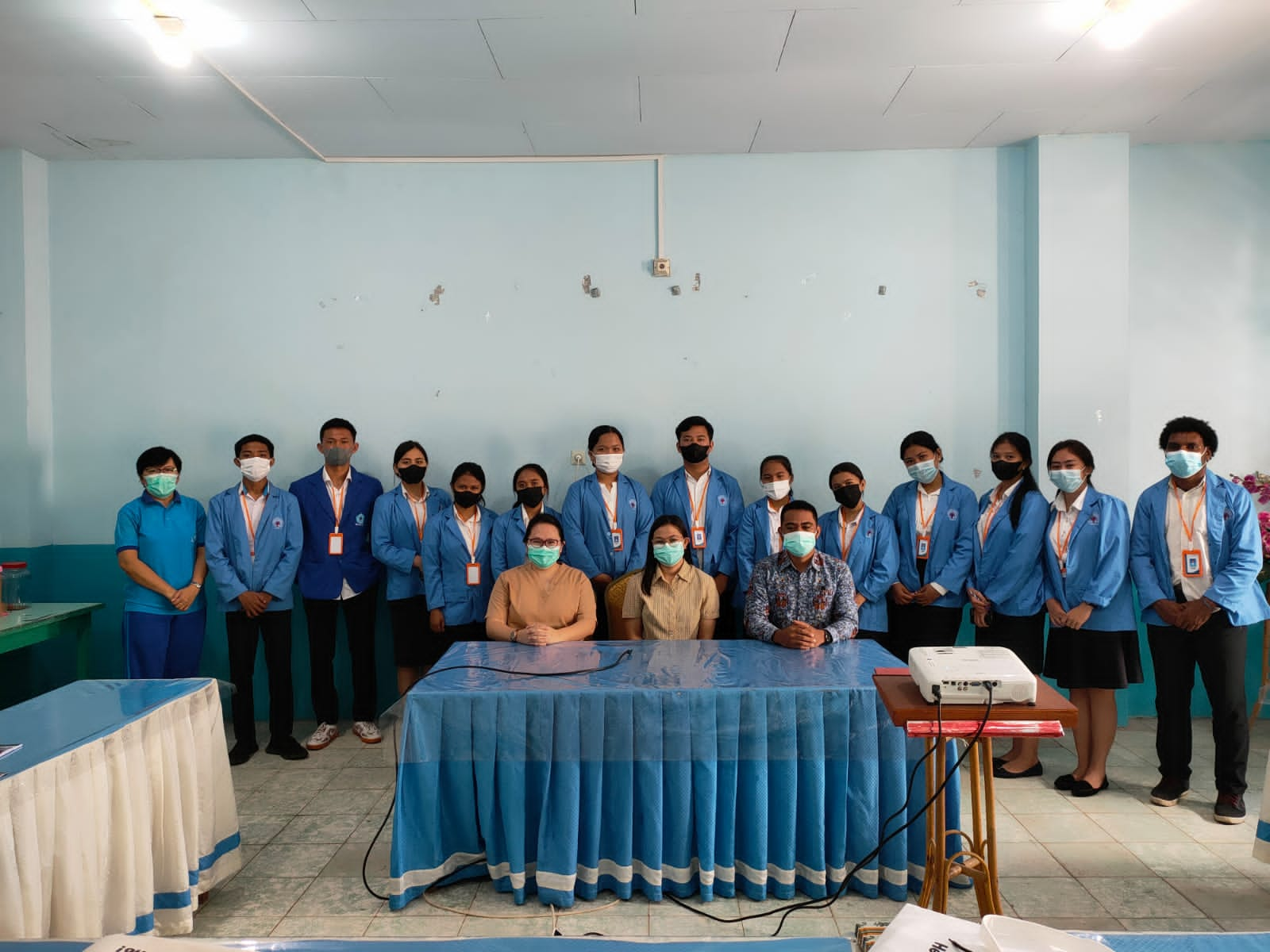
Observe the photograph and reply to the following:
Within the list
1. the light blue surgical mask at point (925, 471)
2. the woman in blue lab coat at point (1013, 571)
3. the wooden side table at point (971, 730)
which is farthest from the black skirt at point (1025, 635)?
the wooden side table at point (971, 730)

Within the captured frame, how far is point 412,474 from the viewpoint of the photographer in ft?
14.5

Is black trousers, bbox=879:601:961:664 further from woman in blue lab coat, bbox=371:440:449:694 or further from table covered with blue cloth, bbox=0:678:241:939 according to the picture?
table covered with blue cloth, bbox=0:678:241:939

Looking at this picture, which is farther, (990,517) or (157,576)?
(157,576)

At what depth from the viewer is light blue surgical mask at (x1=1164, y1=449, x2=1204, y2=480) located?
340 cm

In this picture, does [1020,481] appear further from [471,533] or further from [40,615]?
[40,615]

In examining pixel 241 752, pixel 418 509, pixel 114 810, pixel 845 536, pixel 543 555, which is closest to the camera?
pixel 114 810

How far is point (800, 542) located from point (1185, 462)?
161 centimetres

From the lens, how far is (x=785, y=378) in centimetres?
480

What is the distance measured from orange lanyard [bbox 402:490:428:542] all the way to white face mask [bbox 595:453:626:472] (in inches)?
38.0

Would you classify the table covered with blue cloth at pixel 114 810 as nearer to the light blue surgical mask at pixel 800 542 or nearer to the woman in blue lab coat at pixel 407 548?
the woman in blue lab coat at pixel 407 548

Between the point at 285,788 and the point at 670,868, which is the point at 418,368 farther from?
the point at 670,868

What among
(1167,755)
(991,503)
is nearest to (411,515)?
(991,503)

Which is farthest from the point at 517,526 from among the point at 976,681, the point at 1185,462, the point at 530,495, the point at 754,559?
the point at 1185,462

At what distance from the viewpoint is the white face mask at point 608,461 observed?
4.29 m
